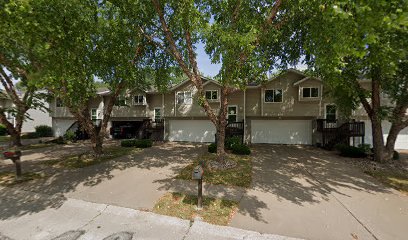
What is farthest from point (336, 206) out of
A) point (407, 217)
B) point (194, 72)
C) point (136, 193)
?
point (194, 72)

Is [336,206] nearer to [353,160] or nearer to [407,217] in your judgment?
[407,217]

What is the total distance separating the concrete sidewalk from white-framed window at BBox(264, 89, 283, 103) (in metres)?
14.4

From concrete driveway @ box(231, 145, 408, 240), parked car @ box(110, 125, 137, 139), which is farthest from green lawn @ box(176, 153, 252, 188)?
parked car @ box(110, 125, 137, 139)

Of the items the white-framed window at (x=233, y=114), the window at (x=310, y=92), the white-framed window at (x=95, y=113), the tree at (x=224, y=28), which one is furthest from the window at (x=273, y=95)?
the white-framed window at (x=95, y=113)

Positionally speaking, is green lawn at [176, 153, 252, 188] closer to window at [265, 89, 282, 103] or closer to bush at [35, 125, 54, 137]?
window at [265, 89, 282, 103]

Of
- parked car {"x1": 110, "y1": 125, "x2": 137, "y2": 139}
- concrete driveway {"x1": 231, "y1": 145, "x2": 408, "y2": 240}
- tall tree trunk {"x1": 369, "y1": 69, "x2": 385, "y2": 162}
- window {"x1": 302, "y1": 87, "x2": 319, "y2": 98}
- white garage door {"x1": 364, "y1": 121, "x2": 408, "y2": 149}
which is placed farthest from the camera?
parked car {"x1": 110, "y1": 125, "x2": 137, "y2": 139}

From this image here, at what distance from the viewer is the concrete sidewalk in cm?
425

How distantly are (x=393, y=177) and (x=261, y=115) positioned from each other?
9.97 meters

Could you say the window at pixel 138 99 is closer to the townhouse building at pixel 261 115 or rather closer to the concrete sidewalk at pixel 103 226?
the townhouse building at pixel 261 115

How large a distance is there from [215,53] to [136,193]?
17.2 feet

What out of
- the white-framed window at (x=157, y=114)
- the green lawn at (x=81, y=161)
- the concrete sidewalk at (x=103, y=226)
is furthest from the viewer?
the white-framed window at (x=157, y=114)

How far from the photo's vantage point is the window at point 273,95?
56.6 ft

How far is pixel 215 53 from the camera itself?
23.9 feet

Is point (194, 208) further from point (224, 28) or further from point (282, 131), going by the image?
point (282, 131)
